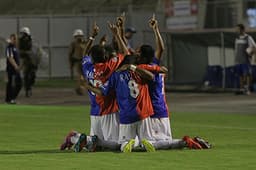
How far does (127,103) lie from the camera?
52.1ft

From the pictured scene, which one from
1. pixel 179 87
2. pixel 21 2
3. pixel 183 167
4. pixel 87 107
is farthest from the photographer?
pixel 21 2

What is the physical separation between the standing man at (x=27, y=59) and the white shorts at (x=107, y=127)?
16.9m

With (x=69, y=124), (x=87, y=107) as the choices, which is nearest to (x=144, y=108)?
(x=69, y=124)

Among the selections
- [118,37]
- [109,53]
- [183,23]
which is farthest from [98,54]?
[183,23]

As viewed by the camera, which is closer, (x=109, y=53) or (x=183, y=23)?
(x=109, y=53)

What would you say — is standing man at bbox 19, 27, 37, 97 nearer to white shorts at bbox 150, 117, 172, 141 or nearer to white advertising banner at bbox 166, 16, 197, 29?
white advertising banner at bbox 166, 16, 197, 29

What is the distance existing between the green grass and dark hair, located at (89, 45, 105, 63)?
1529 millimetres

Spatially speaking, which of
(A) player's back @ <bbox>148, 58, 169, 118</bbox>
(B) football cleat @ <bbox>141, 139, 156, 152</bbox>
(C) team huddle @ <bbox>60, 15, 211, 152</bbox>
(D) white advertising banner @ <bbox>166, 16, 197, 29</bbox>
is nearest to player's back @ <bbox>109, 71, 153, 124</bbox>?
(C) team huddle @ <bbox>60, 15, 211, 152</bbox>

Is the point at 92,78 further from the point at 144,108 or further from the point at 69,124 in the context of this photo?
the point at 69,124

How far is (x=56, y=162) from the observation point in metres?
14.1

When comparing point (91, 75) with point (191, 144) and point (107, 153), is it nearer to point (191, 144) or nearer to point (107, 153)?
point (107, 153)

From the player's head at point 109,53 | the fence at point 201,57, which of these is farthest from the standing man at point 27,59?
the player's head at point 109,53

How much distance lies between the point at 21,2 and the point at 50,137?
6005 cm

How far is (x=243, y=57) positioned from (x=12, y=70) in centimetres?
747
